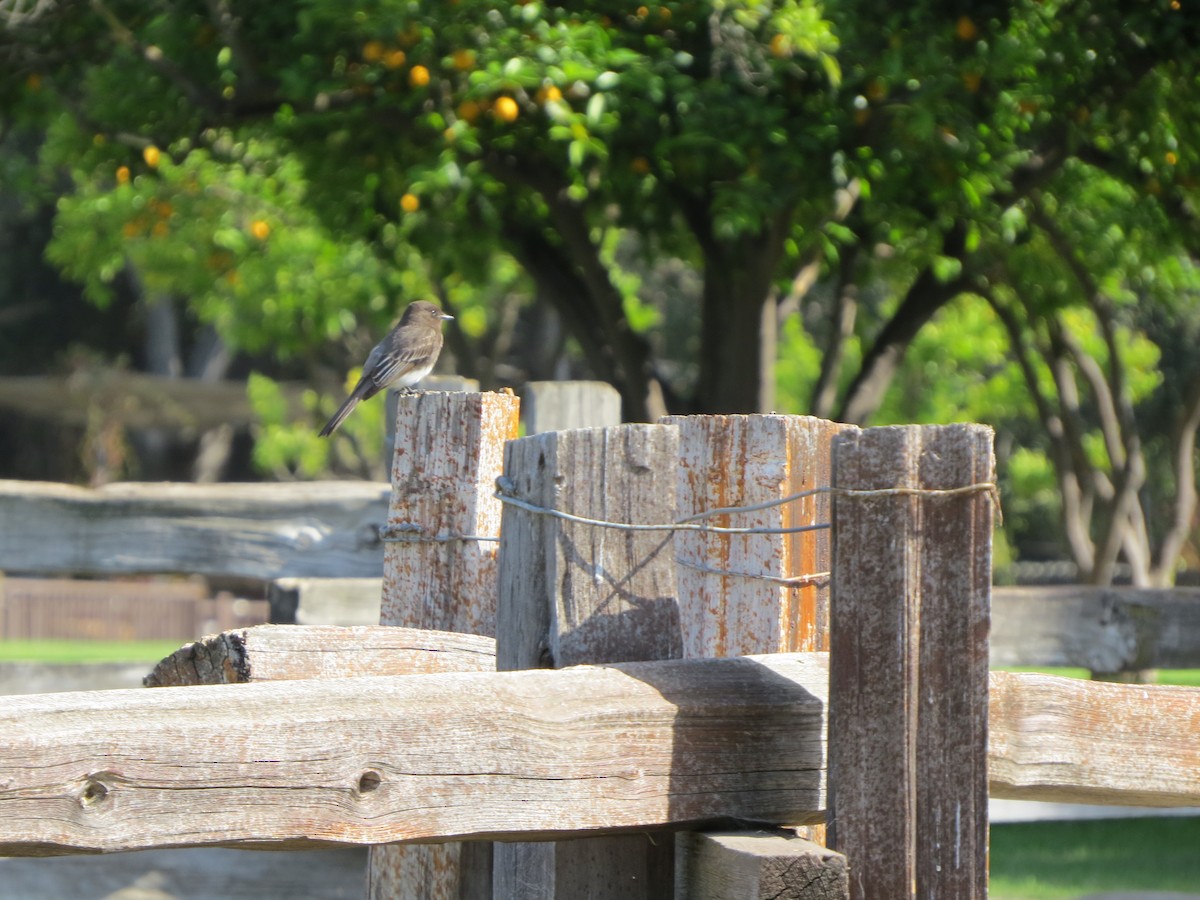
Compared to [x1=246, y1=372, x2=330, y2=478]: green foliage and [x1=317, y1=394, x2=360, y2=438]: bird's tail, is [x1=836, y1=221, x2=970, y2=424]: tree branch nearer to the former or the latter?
[x1=317, y1=394, x2=360, y2=438]: bird's tail

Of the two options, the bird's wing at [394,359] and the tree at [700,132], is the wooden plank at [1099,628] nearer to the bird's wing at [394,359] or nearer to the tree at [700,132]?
the tree at [700,132]

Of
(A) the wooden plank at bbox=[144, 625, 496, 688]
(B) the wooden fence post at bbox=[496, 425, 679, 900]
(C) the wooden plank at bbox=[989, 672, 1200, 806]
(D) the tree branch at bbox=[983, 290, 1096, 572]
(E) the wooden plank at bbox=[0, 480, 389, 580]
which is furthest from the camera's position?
(D) the tree branch at bbox=[983, 290, 1096, 572]


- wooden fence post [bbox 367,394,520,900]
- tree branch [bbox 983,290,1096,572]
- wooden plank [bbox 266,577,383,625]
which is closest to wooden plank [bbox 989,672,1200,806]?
wooden fence post [bbox 367,394,520,900]

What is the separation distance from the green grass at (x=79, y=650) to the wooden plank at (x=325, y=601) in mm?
12373

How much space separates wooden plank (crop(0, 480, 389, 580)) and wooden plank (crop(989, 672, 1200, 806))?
12.0 ft

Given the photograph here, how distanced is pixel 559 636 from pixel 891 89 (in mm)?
5813

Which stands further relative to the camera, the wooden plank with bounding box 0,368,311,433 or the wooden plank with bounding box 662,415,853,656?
the wooden plank with bounding box 0,368,311,433

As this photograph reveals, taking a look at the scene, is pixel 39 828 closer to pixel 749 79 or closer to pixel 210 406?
pixel 749 79

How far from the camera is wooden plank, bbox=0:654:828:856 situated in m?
1.76

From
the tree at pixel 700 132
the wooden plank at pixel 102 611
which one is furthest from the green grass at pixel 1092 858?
the wooden plank at pixel 102 611

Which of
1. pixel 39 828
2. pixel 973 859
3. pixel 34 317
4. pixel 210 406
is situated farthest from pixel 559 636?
pixel 34 317

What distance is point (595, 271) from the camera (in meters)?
8.79

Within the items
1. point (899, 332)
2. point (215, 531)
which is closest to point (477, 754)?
point (215, 531)

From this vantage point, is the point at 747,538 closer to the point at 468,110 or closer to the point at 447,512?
the point at 447,512
